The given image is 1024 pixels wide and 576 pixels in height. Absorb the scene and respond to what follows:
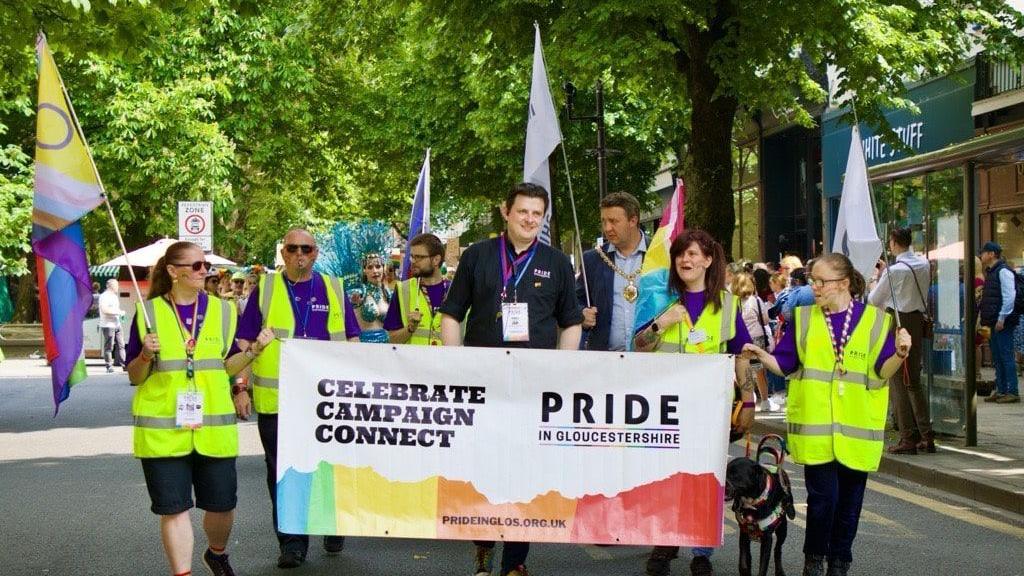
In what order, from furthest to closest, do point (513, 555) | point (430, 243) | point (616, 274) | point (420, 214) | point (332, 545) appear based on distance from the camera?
point (420, 214) < point (430, 243) < point (332, 545) < point (616, 274) < point (513, 555)

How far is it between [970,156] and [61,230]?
8.63 metres

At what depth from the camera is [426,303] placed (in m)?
10.8

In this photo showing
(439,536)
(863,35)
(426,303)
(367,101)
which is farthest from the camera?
(367,101)

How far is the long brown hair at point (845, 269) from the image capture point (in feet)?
25.5

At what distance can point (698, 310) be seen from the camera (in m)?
8.15

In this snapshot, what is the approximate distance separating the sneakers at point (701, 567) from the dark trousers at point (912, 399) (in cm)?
597

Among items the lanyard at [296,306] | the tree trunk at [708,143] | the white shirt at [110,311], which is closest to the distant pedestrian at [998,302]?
the tree trunk at [708,143]

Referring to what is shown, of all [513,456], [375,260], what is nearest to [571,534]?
[513,456]

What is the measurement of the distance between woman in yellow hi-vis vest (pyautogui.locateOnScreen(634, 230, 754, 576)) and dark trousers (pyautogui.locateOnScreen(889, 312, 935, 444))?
601 cm

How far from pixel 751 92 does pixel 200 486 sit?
12070 millimetres

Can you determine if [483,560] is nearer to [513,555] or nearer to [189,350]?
[513,555]

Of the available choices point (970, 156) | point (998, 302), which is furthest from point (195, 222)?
point (970, 156)

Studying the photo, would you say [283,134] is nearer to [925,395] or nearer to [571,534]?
[925,395]

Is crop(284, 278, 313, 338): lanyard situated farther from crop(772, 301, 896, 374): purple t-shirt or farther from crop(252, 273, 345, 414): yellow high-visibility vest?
crop(772, 301, 896, 374): purple t-shirt
